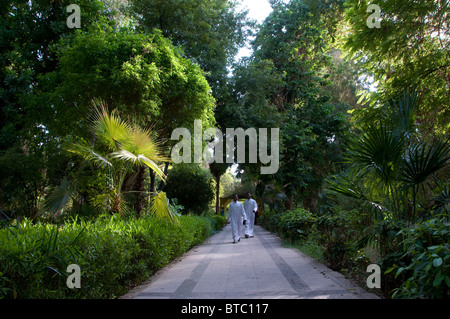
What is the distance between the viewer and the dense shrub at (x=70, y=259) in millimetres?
2842

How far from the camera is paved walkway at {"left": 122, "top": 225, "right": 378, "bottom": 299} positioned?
436 cm

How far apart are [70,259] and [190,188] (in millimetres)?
16383

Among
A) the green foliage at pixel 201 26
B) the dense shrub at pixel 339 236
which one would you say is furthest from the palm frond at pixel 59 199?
the green foliage at pixel 201 26

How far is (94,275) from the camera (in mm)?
3688

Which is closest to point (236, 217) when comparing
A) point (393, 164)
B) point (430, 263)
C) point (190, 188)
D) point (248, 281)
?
point (248, 281)

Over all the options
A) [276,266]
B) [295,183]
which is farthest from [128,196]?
[295,183]

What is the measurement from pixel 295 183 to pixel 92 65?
11.0m

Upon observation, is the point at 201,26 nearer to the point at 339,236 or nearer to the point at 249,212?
the point at 249,212

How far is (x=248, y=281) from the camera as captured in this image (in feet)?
17.1

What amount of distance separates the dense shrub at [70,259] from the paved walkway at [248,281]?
0.43 metres

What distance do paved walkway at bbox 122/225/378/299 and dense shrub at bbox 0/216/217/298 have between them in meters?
0.43

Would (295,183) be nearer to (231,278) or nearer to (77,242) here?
(231,278)

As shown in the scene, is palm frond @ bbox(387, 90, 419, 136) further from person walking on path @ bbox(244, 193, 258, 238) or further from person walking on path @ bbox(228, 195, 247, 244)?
person walking on path @ bbox(244, 193, 258, 238)
